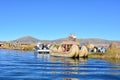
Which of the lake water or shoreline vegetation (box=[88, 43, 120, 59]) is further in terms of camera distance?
shoreline vegetation (box=[88, 43, 120, 59])

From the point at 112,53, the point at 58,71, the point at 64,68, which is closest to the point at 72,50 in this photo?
the point at 112,53

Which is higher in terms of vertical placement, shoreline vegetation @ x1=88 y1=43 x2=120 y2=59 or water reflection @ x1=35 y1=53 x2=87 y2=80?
shoreline vegetation @ x1=88 y1=43 x2=120 y2=59

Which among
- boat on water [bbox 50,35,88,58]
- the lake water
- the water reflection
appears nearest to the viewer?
the lake water

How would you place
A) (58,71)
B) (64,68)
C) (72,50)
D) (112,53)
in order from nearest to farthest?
(58,71), (64,68), (112,53), (72,50)

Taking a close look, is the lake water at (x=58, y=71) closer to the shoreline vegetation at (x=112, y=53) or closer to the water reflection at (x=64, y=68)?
the water reflection at (x=64, y=68)

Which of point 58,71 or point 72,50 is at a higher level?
point 72,50

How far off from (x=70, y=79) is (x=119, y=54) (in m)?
58.1

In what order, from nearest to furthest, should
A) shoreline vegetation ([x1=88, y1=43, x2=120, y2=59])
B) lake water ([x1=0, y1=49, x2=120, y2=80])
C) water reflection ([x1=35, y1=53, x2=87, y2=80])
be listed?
lake water ([x1=0, y1=49, x2=120, y2=80])
water reflection ([x1=35, y1=53, x2=87, y2=80])
shoreline vegetation ([x1=88, y1=43, x2=120, y2=59])

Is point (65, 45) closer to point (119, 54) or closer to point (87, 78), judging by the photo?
point (119, 54)

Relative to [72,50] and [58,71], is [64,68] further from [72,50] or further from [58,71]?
[72,50]

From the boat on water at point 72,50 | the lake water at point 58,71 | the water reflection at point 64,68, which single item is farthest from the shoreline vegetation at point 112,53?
the lake water at point 58,71

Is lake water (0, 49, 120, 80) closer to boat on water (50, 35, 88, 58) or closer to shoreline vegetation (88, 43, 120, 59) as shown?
shoreline vegetation (88, 43, 120, 59)

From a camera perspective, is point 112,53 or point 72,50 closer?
point 112,53

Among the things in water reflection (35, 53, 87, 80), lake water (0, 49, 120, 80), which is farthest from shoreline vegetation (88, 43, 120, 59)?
lake water (0, 49, 120, 80)
